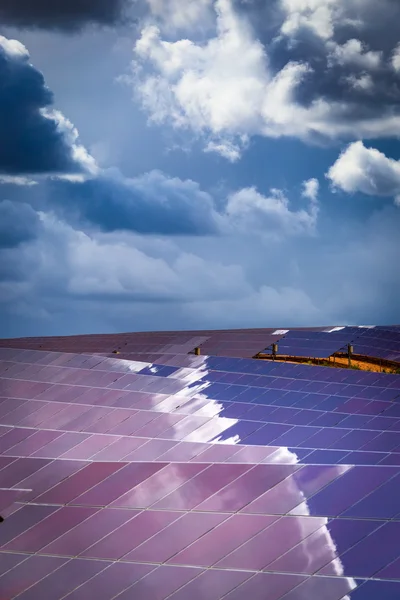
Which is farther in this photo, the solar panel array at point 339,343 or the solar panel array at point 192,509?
the solar panel array at point 339,343

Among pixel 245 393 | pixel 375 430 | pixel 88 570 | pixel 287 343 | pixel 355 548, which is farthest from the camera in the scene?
pixel 287 343

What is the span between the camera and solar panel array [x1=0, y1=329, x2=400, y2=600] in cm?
1744

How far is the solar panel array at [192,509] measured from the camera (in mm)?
17438

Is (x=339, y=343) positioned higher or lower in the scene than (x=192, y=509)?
higher

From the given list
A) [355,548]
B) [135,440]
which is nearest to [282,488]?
[355,548]

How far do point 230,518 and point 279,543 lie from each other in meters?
1.67

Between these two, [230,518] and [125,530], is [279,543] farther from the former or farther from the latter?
[125,530]

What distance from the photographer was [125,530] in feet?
65.9

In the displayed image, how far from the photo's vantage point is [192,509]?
20.3 m

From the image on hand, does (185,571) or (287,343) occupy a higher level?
(287,343)

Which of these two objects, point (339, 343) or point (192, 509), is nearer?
point (192, 509)

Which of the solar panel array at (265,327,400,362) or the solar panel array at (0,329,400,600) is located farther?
the solar panel array at (265,327,400,362)

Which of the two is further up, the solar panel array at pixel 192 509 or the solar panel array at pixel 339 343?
the solar panel array at pixel 339 343

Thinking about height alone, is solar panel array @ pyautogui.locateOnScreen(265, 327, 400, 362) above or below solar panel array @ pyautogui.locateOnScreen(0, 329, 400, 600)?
above
